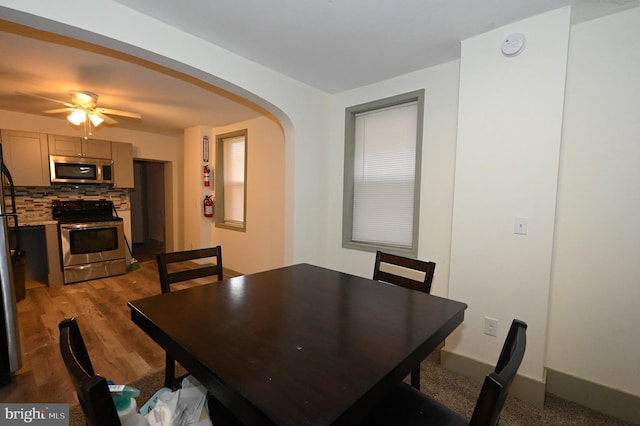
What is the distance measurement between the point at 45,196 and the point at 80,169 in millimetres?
663

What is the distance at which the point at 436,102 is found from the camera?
2469 mm

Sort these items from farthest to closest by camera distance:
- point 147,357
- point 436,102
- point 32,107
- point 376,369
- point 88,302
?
point 32,107
point 88,302
point 436,102
point 147,357
point 376,369

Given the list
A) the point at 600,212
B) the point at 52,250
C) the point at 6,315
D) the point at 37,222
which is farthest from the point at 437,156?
the point at 37,222


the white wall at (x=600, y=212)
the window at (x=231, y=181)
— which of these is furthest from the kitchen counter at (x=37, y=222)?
the white wall at (x=600, y=212)

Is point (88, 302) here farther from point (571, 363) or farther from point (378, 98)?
point (571, 363)

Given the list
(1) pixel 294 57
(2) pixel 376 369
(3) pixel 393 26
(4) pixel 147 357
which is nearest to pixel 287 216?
(1) pixel 294 57

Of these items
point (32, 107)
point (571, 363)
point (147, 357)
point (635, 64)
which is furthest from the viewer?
point (32, 107)

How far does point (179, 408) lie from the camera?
980mm

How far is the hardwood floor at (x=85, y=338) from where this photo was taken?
76.6 inches

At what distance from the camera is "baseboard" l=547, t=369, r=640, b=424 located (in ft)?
5.60

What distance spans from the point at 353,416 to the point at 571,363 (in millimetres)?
2061

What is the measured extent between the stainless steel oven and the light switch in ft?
16.8

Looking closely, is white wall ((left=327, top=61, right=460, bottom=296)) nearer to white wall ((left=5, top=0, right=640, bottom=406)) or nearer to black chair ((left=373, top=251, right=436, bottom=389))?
white wall ((left=5, top=0, right=640, bottom=406))

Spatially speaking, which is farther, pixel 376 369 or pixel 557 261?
pixel 557 261
